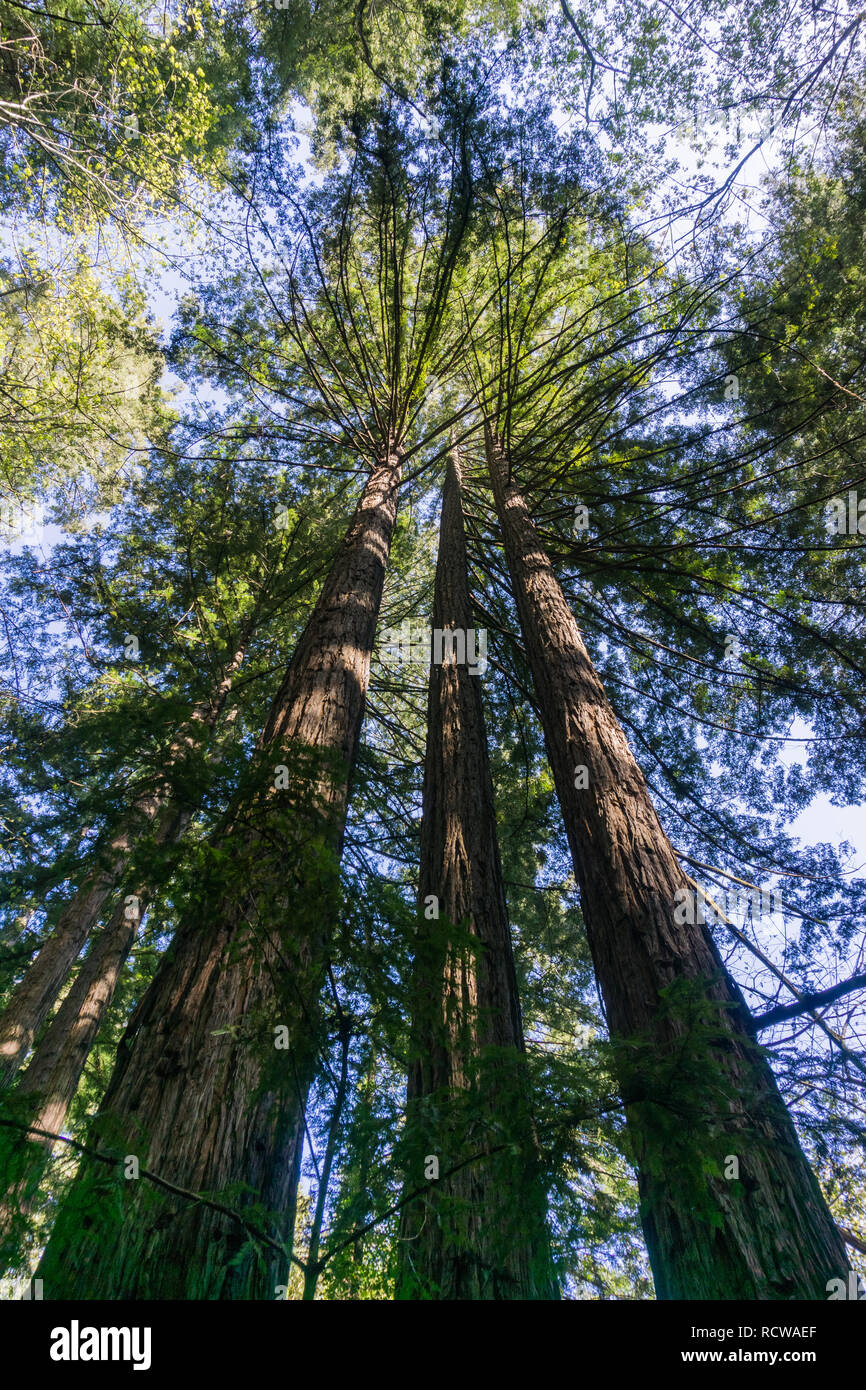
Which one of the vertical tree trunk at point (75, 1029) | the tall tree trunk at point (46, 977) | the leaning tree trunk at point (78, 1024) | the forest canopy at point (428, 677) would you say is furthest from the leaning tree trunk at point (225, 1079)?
the tall tree trunk at point (46, 977)

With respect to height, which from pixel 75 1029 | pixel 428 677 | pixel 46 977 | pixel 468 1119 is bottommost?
pixel 468 1119

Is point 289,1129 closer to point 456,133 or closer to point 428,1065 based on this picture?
point 428,1065

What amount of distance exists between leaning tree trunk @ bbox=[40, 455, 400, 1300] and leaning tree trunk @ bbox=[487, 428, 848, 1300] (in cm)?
103

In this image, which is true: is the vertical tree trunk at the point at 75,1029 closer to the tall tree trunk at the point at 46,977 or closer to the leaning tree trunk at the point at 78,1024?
the leaning tree trunk at the point at 78,1024

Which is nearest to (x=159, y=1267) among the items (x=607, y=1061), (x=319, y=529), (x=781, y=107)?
(x=607, y=1061)

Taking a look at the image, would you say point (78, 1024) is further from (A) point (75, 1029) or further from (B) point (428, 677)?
(B) point (428, 677)

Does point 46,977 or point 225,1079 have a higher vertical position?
point 46,977

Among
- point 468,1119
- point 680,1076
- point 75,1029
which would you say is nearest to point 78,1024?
point 75,1029

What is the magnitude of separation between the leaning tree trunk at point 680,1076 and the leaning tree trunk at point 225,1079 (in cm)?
103

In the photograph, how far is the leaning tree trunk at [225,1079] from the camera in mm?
1407

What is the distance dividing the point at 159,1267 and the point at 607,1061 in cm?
125

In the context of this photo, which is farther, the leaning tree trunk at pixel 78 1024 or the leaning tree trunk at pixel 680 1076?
the leaning tree trunk at pixel 78 1024

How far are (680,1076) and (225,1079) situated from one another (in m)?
1.35

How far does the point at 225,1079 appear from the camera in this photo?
190 centimetres
